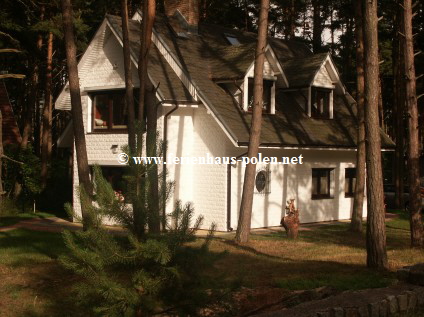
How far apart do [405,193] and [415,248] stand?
763 inches

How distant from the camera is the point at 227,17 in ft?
128

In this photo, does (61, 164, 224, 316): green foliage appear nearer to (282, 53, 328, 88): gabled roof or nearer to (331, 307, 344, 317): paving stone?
(331, 307, 344, 317): paving stone

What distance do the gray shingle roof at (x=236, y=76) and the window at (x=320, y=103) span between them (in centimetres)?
40

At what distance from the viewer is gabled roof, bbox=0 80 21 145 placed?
2911 centimetres

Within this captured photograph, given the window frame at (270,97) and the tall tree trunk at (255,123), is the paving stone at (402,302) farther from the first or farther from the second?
the window frame at (270,97)

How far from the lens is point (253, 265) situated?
13383 mm

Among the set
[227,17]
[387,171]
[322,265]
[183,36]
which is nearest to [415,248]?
[322,265]

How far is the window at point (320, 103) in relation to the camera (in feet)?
82.1

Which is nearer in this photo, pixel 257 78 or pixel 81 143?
pixel 81 143

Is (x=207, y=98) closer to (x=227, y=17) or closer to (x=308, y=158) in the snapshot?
(x=308, y=158)

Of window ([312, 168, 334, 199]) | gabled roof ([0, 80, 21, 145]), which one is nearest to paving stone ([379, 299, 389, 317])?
window ([312, 168, 334, 199])

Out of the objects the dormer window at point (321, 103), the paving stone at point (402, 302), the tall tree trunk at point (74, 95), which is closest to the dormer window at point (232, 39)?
the dormer window at point (321, 103)

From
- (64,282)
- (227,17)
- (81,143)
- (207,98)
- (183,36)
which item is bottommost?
(64,282)

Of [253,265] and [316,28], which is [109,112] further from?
[316,28]
